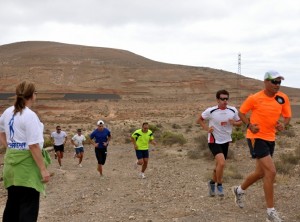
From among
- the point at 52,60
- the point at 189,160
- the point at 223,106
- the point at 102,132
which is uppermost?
the point at 52,60

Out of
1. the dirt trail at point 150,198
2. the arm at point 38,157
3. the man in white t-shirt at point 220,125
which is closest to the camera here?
the arm at point 38,157

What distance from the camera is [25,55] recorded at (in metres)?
105

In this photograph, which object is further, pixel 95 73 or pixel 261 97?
pixel 95 73

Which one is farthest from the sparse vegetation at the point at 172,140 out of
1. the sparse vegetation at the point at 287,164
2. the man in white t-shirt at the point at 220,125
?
the man in white t-shirt at the point at 220,125

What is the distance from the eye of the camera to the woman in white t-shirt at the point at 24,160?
14.3ft

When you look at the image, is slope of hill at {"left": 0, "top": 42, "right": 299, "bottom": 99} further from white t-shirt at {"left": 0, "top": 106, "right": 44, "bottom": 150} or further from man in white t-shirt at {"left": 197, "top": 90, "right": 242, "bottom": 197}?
white t-shirt at {"left": 0, "top": 106, "right": 44, "bottom": 150}

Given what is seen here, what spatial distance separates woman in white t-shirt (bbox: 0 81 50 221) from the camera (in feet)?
14.3

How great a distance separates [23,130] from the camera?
14.4 feet

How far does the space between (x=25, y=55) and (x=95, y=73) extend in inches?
966

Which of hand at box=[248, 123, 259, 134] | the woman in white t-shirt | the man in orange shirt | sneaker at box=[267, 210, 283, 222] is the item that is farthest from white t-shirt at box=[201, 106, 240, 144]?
the woman in white t-shirt

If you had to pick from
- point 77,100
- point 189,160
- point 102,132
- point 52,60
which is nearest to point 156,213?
point 102,132

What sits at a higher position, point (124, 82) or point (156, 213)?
point (124, 82)

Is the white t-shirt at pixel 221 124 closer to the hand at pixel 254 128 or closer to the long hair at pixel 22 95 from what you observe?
the hand at pixel 254 128

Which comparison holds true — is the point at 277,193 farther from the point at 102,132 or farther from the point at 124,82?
the point at 124,82
